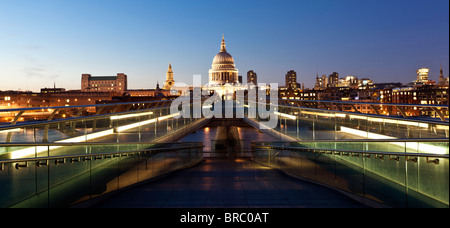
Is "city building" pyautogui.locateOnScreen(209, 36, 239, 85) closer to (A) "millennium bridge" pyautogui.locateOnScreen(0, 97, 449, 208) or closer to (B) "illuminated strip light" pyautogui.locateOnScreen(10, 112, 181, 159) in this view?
(B) "illuminated strip light" pyautogui.locateOnScreen(10, 112, 181, 159)

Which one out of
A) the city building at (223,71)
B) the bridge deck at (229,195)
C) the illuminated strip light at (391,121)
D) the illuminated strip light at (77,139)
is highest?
the city building at (223,71)

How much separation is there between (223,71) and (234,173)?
453ft

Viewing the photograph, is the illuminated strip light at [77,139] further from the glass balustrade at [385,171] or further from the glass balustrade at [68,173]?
the glass balustrade at [385,171]

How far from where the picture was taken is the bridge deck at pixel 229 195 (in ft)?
17.1

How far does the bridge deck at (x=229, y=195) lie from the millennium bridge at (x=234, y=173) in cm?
2

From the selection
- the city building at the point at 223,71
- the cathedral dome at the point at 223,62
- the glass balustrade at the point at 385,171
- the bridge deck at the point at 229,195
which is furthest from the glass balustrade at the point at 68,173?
the cathedral dome at the point at 223,62

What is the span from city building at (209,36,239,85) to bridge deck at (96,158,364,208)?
450 feet

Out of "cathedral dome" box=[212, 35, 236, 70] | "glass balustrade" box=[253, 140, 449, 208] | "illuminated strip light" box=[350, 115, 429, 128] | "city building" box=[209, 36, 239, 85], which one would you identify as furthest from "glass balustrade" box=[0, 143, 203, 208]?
"cathedral dome" box=[212, 35, 236, 70]

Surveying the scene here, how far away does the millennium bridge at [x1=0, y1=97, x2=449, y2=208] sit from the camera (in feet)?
14.2

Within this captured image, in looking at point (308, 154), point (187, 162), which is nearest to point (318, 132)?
point (308, 154)

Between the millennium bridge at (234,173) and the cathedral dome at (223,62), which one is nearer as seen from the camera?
the millennium bridge at (234,173)

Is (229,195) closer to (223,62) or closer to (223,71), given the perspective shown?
(223,71)
